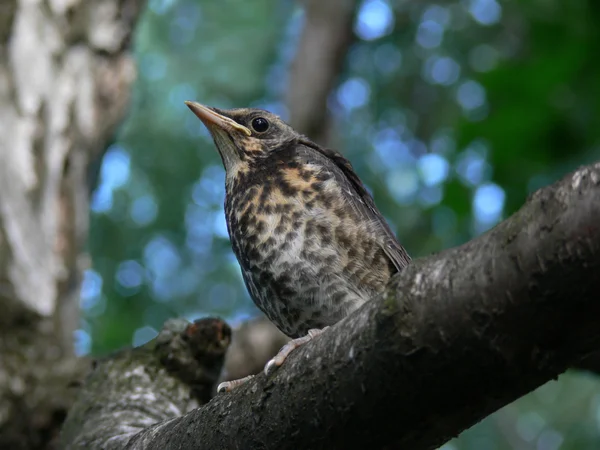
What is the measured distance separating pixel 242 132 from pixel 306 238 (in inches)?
38.1

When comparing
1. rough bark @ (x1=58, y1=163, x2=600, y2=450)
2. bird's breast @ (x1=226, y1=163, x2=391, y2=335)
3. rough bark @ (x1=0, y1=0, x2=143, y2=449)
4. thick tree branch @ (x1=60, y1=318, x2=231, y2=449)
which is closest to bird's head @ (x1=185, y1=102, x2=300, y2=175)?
bird's breast @ (x1=226, y1=163, x2=391, y2=335)

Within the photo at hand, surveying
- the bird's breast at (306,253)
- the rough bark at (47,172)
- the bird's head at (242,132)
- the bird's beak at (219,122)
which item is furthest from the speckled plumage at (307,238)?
the rough bark at (47,172)

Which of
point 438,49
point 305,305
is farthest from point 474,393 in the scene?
point 438,49

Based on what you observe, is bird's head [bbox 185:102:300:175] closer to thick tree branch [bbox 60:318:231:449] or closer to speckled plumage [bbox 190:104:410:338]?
speckled plumage [bbox 190:104:410:338]

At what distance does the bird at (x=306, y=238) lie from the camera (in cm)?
300

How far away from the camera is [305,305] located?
3.03 metres

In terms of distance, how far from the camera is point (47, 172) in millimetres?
4395

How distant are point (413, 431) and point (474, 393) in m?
0.18

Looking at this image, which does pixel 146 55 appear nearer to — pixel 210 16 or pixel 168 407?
pixel 210 16

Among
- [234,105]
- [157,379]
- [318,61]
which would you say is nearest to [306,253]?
[157,379]

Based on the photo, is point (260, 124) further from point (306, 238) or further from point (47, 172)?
point (47, 172)

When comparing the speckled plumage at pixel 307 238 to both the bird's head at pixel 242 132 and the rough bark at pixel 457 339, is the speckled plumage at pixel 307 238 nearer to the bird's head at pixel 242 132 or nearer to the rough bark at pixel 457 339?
the bird's head at pixel 242 132

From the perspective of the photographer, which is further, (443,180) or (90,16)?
(90,16)

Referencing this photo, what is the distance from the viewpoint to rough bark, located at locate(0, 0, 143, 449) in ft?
12.1
